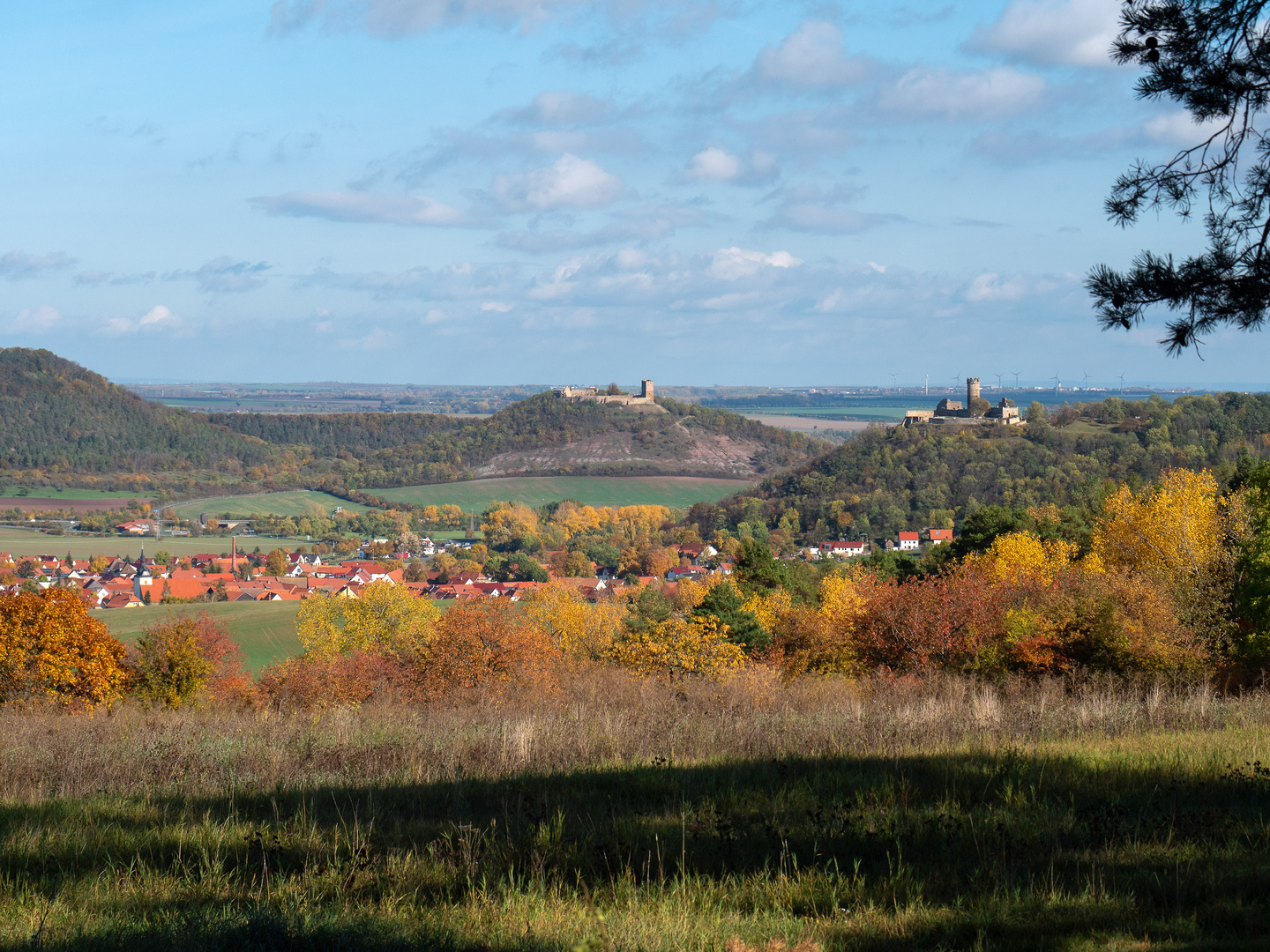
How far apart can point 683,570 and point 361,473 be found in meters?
104

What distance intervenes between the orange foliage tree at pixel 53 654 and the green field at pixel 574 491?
430ft

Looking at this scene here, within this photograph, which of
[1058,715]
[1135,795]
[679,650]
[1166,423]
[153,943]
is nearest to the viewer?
[153,943]

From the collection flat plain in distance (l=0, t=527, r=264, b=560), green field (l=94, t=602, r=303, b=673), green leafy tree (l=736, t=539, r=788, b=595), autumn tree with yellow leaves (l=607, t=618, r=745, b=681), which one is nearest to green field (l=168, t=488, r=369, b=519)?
flat plain in distance (l=0, t=527, r=264, b=560)

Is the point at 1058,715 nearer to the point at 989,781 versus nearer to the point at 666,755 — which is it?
the point at 989,781

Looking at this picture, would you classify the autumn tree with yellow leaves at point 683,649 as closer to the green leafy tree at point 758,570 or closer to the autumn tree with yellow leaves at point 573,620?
the autumn tree with yellow leaves at point 573,620

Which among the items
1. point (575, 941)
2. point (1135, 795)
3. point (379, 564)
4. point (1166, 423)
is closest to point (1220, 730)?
point (1135, 795)

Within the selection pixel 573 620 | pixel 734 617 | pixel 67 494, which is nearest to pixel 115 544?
pixel 67 494

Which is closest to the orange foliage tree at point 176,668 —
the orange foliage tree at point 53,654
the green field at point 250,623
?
the orange foliage tree at point 53,654

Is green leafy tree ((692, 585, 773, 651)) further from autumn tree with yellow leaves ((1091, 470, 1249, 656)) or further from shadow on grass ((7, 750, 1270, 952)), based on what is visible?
shadow on grass ((7, 750, 1270, 952))

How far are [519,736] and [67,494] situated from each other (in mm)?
176523

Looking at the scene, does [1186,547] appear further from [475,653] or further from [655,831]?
[655,831]

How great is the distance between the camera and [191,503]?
153750 mm

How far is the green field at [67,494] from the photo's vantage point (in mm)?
154500

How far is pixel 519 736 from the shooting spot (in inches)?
293
